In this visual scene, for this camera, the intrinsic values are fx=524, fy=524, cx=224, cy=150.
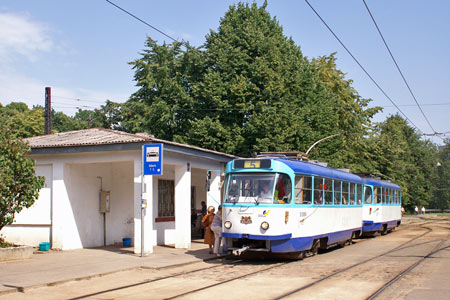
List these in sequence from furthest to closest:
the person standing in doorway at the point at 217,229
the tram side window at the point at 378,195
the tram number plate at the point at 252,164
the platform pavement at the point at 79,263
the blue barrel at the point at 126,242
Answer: the tram side window at the point at 378,195 → the blue barrel at the point at 126,242 → the person standing in doorway at the point at 217,229 → the tram number plate at the point at 252,164 → the platform pavement at the point at 79,263

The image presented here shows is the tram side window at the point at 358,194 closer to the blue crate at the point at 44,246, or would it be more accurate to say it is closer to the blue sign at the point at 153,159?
the blue sign at the point at 153,159

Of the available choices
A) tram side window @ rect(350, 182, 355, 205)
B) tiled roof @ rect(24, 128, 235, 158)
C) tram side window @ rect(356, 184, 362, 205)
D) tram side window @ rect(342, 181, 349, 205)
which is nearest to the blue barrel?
tiled roof @ rect(24, 128, 235, 158)

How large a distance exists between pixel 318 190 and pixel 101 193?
327 inches

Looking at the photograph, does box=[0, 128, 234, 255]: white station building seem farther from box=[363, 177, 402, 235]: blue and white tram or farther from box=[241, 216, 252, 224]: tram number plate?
box=[363, 177, 402, 235]: blue and white tram

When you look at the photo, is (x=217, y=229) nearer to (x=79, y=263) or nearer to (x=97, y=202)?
(x=79, y=263)

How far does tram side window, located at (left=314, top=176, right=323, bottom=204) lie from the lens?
56.1 ft

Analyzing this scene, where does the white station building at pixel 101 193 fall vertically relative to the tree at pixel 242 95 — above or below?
below

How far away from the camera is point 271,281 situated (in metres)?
11.8

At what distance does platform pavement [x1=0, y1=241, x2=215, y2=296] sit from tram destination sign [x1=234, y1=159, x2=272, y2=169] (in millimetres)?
3207

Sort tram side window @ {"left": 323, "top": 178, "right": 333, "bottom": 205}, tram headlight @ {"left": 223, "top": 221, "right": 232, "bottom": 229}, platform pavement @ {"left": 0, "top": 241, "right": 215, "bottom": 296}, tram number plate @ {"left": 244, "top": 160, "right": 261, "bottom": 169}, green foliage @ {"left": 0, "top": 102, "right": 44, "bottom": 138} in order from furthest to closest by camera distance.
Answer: green foliage @ {"left": 0, "top": 102, "right": 44, "bottom": 138}
tram side window @ {"left": 323, "top": 178, "right": 333, "bottom": 205}
tram number plate @ {"left": 244, "top": 160, "right": 261, "bottom": 169}
tram headlight @ {"left": 223, "top": 221, "right": 232, "bottom": 229}
platform pavement @ {"left": 0, "top": 241, "right": 215, "bottom": 296}

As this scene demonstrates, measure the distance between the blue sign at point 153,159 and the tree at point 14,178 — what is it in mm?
3324

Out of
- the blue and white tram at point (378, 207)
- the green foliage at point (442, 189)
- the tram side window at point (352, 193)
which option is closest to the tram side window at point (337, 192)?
the tram side window at point (352, 193)

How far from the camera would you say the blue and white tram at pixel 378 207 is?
1046 inches

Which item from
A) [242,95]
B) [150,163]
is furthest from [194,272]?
[242,95]
